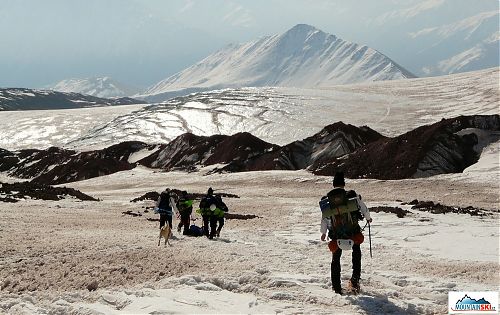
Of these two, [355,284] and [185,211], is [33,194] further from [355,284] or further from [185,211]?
[355,284]

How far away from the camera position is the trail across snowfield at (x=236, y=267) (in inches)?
363

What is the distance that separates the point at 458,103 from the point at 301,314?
12267cm

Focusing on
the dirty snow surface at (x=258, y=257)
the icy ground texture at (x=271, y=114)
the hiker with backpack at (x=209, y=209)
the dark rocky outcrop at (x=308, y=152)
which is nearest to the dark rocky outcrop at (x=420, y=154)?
the dirty snow surface at (x=258, y=257)

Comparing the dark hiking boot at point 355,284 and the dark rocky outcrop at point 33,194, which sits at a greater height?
the dark rocky outcrop at point 33,194

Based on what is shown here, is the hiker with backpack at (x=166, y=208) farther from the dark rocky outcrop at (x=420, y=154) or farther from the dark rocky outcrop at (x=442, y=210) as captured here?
the dark rocky outcrop at (x=420, y=154)

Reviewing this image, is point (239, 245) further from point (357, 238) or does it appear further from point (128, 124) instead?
point (128, 124)

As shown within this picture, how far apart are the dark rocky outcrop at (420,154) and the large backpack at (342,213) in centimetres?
3747

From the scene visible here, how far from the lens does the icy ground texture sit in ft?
365

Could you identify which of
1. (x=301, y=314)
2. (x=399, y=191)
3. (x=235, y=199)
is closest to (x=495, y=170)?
(x=399, y=191)

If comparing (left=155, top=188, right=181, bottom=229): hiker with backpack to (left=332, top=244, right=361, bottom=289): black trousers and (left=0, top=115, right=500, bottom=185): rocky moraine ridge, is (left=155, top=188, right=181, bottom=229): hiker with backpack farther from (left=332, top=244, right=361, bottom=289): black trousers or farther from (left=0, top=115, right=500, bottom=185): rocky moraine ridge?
(left=0, top=115, right=500, bottom=185): rocky moraine ridge

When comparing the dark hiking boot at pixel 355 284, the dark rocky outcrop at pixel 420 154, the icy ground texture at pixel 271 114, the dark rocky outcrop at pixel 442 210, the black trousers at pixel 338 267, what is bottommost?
the dark rocky outcrop at pixel 442 210

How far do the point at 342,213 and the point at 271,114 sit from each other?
381 feet

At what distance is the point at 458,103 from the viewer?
119188 mm

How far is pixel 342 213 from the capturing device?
31.5 ft
